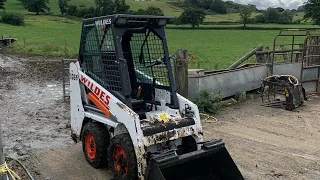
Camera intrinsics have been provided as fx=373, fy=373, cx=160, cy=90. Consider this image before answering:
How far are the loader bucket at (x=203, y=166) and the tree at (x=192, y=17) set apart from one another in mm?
70025

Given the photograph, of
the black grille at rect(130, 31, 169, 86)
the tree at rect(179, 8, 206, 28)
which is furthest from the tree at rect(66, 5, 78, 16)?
the black grille at rect(130, 31, 169, 86)

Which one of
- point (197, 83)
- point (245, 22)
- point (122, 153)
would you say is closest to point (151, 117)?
point (122, 153)

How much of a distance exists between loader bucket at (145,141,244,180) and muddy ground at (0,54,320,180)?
92 centimetres

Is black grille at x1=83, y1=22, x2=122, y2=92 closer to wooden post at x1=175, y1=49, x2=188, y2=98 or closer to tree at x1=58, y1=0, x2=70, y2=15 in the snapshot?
wooden post at x1=175, y1=49, x2=188, y2=98

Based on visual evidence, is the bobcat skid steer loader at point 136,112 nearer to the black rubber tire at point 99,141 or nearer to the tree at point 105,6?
the black rubber tire at point 99,141

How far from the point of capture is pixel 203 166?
5348 millimetres

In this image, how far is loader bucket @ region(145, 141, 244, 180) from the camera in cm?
496

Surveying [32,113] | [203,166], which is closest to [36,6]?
[32,113]

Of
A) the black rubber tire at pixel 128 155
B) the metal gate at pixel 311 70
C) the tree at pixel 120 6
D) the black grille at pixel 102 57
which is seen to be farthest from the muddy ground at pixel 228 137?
the tree at pixel 120 6

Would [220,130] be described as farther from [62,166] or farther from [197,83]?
[62,166]

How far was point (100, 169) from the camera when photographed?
618 centimetres

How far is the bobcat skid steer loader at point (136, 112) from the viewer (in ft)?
16.9

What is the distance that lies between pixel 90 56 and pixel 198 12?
71.5 meters

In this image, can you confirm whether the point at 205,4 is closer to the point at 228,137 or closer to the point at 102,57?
the point at 228,137
